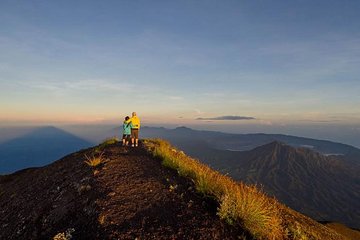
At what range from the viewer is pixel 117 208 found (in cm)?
1174

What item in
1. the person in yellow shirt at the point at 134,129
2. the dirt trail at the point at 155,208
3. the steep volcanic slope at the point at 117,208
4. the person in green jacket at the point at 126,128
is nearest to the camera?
the dirt trail at the point at 155,208

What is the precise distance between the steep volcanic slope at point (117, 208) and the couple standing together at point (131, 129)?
6.38 m

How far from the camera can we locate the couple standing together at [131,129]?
25.2 metres

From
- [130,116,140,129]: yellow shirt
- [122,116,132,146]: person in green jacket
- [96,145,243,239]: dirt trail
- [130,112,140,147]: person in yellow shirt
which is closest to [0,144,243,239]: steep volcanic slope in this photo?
[96,145,243,239]: dirt trail

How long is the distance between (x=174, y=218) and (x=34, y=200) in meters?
9.45

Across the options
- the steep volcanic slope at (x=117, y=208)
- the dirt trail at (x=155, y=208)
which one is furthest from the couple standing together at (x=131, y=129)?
the dirt trail at (x=155, y=208)

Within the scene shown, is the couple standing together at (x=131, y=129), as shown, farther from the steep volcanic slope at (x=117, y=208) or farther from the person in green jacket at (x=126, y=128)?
the steep volcanic slope at (x=117, y=208)

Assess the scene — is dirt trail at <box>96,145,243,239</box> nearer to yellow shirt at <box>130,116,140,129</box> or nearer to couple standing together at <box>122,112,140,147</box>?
couple standing together at <box>122,112,140,147</box>

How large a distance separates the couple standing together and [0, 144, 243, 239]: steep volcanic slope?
20.9 feet

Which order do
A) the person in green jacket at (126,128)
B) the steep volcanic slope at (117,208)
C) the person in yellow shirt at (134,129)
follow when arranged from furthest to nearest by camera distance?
the person in green jacket at (126,128)
the person in yellow shirt at (134,129)
the steep volcanic slope at (117,208)

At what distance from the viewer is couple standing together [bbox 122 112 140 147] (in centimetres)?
2522

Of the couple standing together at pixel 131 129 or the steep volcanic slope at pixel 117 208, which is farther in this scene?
the couple standing together at pixel 131 129

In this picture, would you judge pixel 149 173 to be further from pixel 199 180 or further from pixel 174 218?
pixel 174 218

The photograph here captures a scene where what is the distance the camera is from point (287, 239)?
11.6 meters
